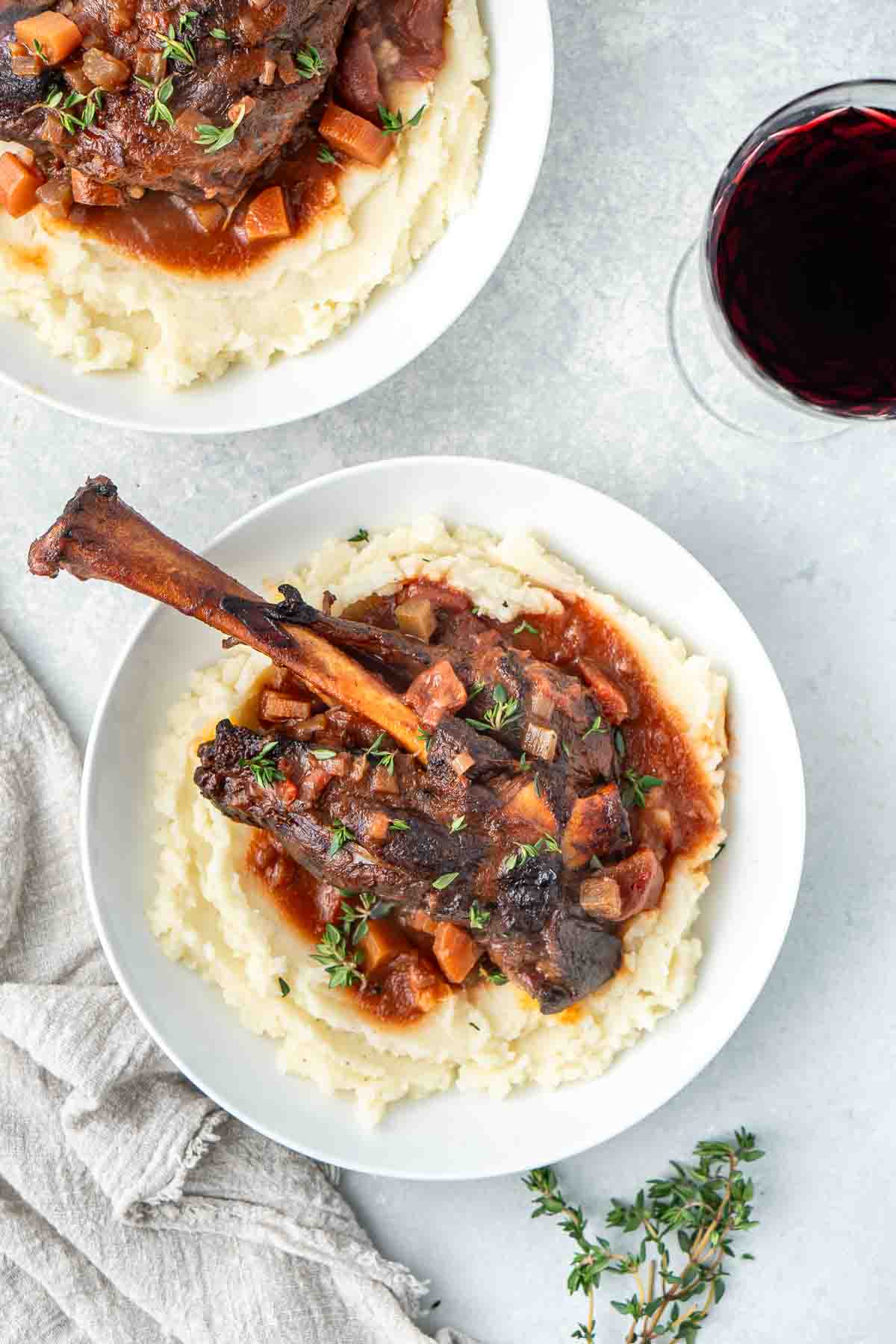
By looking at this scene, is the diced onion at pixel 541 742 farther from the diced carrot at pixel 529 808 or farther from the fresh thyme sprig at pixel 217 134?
the fresh thyme sprig at pixel 217 134

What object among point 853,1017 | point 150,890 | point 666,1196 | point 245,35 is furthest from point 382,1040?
point 245,35

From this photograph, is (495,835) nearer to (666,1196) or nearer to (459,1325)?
(666,1196)

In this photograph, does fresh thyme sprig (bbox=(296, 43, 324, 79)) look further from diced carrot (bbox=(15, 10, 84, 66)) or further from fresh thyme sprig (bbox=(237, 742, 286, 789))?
fresh thyme sprig (bbox=(237, 742, 286, 789))

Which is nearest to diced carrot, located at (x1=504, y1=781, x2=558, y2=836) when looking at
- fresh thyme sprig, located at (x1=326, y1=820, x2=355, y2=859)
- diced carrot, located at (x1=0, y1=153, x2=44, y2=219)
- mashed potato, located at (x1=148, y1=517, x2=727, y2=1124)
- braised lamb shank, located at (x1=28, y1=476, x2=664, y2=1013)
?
braised lamb shank, located at (x1=28, y1=476, x2=664, y2=1013)

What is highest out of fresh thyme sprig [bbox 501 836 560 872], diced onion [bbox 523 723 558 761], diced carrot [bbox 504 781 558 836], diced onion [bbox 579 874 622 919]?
diced onion [bbox 523 723 558 761]

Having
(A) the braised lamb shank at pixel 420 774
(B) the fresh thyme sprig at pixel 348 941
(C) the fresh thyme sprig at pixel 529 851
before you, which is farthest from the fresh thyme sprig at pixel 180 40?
(B) the fresh thyme sprig at pixel 348 941
